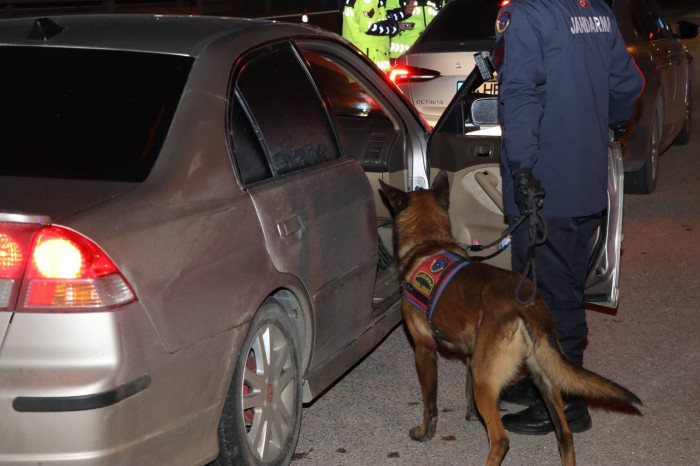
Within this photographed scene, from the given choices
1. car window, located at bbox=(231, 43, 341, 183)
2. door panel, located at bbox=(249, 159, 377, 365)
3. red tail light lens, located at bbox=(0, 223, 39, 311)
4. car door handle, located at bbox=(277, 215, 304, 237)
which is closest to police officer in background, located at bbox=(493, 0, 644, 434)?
door panel, located at bbox=(249, 159, 377, 365)

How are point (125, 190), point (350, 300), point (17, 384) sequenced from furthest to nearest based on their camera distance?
point (350, 300) < point (125, 190) < point (17, 384)

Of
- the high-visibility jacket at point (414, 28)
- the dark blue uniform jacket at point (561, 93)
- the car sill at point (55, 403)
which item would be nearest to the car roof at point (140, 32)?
the dark blue uniform jacket at point (561, 93)

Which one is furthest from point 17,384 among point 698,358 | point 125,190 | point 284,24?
point 698,358

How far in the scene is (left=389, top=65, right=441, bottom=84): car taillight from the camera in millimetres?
9234

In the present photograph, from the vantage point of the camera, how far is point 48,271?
284 centimetres

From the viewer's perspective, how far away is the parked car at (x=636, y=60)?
8.72 metres

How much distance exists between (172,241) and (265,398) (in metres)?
0.89

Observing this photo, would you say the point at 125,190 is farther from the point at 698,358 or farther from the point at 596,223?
the point at 698,358

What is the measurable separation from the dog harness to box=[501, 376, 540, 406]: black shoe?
2.72 feet

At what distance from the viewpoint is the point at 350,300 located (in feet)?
14.3

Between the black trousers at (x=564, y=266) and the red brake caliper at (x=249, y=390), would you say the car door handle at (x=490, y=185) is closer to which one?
the black trousers at (x=564, y=266)

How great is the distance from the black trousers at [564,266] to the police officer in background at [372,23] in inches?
239

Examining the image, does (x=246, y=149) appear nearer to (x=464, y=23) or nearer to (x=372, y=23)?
(x=464, y=23)

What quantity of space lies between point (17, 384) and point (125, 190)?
2.23ft
